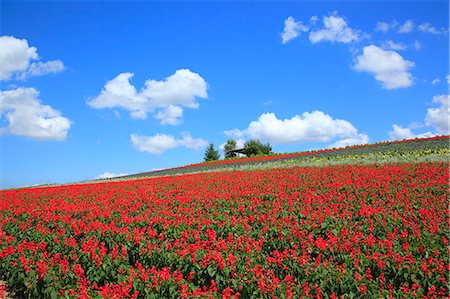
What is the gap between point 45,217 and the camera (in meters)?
11.5

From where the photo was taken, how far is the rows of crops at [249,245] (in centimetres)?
587

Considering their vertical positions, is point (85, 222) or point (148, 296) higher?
point (85, 222)

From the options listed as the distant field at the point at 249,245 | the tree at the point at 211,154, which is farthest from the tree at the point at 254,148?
the distant field at the point at 249,245

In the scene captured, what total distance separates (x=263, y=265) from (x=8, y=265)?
5.84 m

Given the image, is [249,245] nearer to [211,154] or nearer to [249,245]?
[249,245]

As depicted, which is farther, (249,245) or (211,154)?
(211,154)

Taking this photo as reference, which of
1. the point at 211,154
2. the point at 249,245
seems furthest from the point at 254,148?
the point at 249,245

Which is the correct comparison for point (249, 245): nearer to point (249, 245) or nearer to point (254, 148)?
point (249, 245)

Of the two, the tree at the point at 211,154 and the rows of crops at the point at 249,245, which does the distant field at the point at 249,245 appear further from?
the tree at the point at 211,154

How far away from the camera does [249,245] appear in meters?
7.07

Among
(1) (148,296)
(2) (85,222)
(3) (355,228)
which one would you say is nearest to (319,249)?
(3) (355,228)

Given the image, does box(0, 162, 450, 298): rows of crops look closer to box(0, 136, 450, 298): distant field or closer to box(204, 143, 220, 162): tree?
box(0, 136, 450, 298): distant field

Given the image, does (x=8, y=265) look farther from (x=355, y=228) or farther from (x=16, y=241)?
(x=355, y=228)

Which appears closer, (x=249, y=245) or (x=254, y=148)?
(x=249, y=245)
